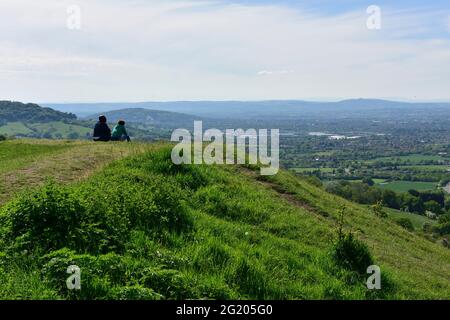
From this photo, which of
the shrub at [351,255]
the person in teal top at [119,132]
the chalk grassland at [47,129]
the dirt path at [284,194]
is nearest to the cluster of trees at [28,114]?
the chalk grassland at [47,129]

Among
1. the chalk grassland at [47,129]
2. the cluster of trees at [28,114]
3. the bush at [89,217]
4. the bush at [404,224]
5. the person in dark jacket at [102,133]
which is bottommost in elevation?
the bush at [404,224]

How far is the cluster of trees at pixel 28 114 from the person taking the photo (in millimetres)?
164000

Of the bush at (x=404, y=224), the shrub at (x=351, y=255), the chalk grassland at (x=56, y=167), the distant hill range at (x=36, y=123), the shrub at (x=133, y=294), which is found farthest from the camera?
the distant hill range at (x=36, y=123)

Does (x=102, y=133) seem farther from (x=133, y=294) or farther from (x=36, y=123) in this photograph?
(x=36, y=123)

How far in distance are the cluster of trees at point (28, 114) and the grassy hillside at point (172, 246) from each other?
525 feet

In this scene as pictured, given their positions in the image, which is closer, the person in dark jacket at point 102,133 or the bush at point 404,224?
the person in dark jacket at point 102,133

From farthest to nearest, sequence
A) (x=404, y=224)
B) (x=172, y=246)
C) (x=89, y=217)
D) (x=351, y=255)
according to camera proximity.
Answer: (x=404, y=224)
(x=351, y=255)
(x=172, y=246)
(x=89, y=217)

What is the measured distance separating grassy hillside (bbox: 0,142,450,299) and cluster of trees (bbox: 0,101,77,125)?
159883 mm

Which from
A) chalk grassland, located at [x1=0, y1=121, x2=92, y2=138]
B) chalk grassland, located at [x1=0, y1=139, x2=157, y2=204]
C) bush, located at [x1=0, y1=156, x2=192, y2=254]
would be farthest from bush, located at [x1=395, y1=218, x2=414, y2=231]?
chalk grassland, located at [x1=0, y1=121, x2=92, y2=138]

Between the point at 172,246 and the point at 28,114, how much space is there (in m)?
179

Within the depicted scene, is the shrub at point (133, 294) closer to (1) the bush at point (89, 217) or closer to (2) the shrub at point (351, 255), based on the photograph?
(1) the bush at point (89, 217)

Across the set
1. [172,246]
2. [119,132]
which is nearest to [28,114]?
[119,132]

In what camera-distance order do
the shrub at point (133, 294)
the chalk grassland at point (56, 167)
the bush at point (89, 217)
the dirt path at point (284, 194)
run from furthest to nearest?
the dirt path at point (284, 194) → the chalk grassland at point (56, 167) → the bush at point (89, 217) → the shrub at point (133, 294)

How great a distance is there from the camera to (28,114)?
170750 mm
